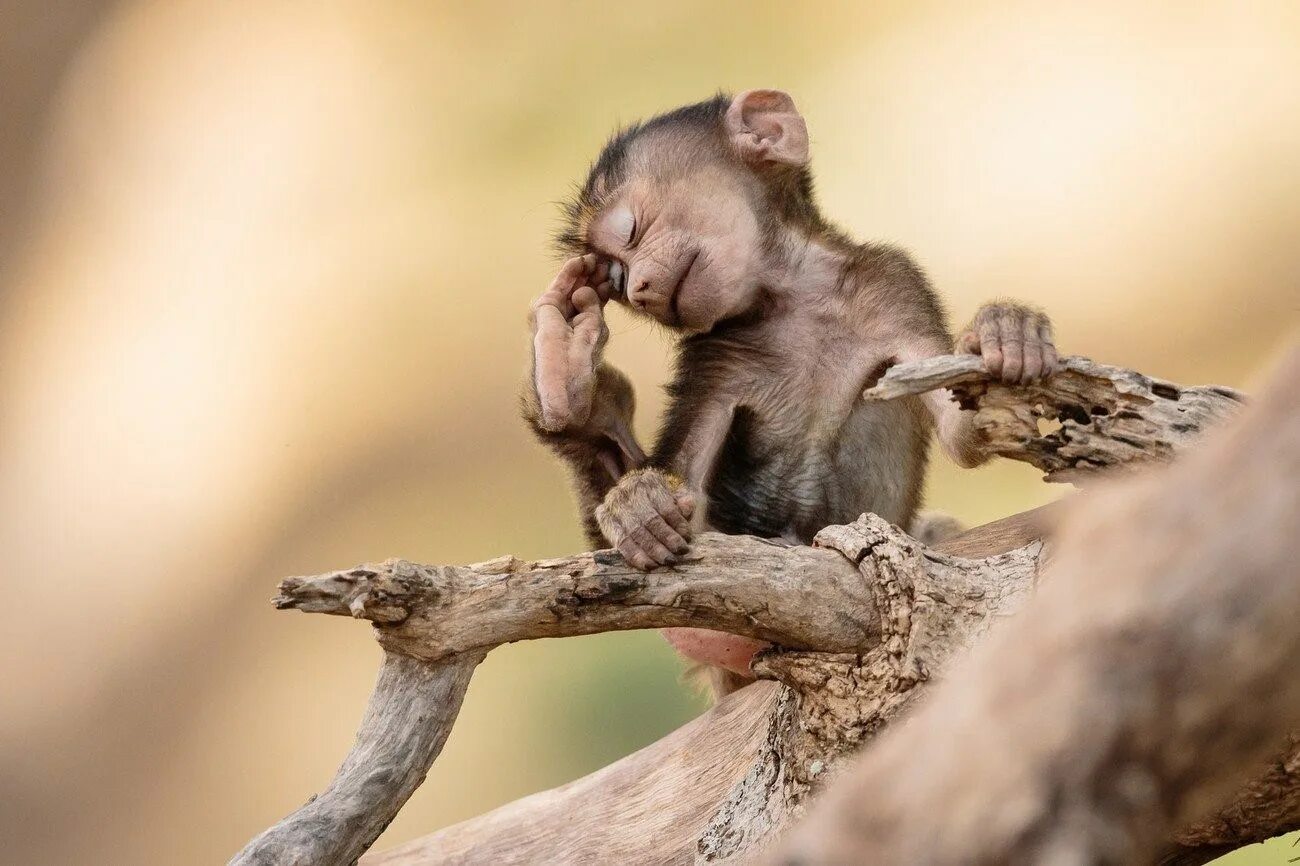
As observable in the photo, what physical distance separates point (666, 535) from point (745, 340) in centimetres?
95

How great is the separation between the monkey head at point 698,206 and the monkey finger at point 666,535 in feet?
2.72

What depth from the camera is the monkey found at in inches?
107

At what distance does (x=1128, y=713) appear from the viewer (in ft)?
3.07

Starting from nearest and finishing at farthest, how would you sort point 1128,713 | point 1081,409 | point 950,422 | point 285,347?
point 1128,713, point 1081,409, point 950,422, point 285,347

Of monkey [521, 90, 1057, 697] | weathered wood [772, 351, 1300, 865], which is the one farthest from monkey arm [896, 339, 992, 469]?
weathered wood [772, 351, 1300, 865]

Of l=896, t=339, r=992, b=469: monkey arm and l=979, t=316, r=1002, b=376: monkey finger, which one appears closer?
l=979, t=316, r=1002, b=376: monkey finger

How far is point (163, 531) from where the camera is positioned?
4.93 metres

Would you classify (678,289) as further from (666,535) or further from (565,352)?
(666,535)

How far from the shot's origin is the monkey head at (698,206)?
2758 mm

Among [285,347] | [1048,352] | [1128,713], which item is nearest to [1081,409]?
[1048,352]

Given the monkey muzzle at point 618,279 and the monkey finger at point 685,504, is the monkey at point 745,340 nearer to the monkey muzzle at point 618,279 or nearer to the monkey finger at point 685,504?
the monkey muzzle at point 618,279

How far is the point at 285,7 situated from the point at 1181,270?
3.42 metres

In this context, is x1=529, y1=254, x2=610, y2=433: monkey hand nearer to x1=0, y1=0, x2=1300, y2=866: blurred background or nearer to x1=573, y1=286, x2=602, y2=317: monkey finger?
x1=573, y1=286, x2=602, y2=317: monkey finger

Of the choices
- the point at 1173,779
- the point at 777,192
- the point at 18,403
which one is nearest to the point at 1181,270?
the point at 777,192
